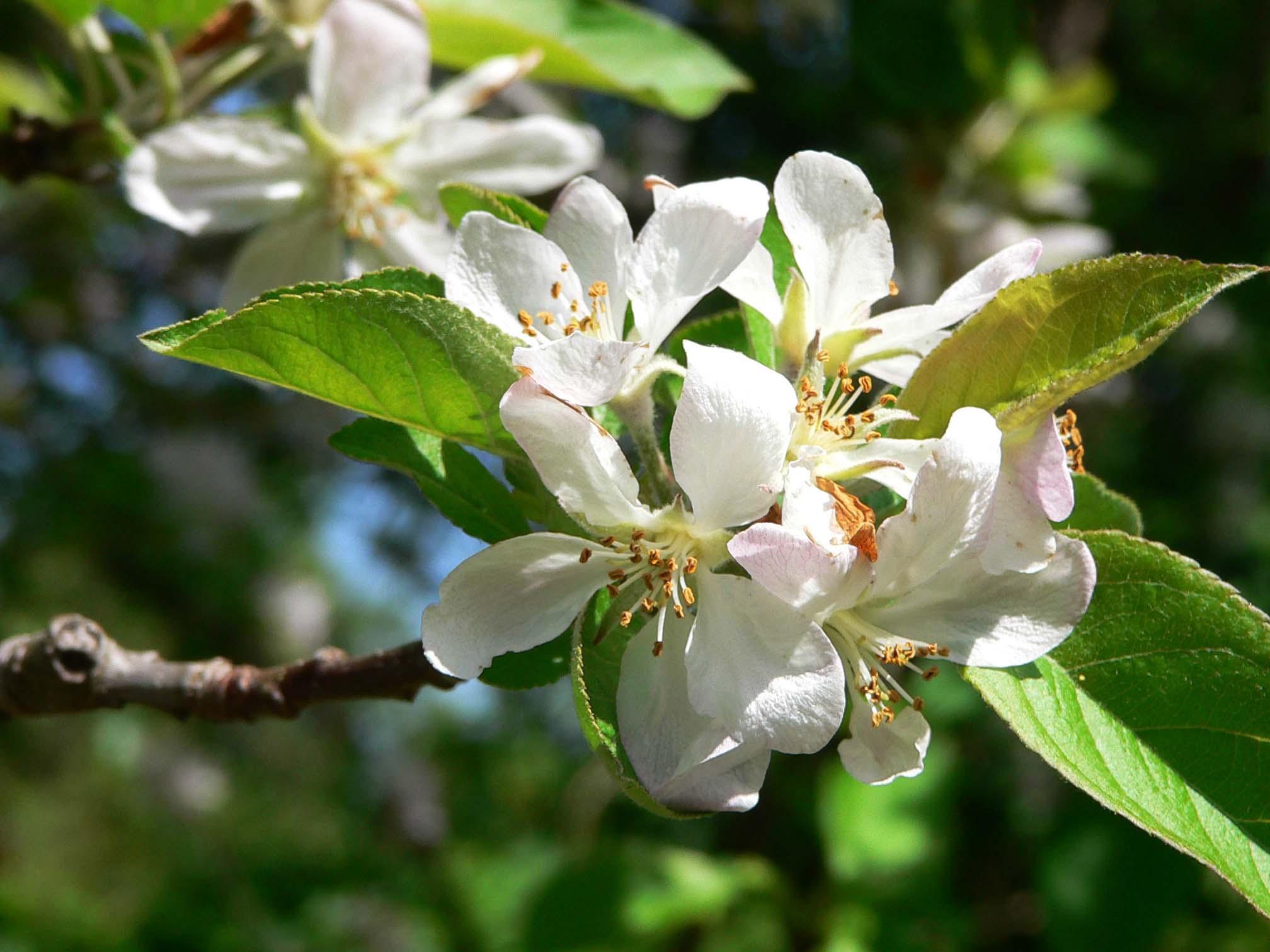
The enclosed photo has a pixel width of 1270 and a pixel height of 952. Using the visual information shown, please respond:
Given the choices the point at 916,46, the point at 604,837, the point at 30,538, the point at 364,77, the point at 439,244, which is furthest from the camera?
the point at 30,538

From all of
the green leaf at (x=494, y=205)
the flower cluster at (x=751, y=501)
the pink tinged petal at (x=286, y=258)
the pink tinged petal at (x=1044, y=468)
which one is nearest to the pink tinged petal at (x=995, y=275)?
the flower cluster at (x=751, y=501)

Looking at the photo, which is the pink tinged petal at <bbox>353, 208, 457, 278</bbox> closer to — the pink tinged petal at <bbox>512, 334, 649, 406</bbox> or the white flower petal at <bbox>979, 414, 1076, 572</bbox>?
the pink tinged petal at <bbox>512, 334, 649, 406</bbox>

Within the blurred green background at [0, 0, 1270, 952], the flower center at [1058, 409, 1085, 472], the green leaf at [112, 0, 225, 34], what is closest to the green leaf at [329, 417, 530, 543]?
the flower center at [1058, 409, 1085, 472]

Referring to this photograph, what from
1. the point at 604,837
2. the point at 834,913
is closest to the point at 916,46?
the point at 834,913

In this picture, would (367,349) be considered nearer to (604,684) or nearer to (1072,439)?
(604,684)

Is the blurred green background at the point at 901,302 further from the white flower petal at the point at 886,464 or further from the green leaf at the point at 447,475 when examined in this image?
the white flower petal at the point at 886,464

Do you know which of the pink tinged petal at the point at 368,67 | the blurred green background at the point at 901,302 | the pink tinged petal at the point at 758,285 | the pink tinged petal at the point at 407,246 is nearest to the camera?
the pink tinged petal at the point at 758,285

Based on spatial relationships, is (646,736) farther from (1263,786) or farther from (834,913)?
(834,913)
